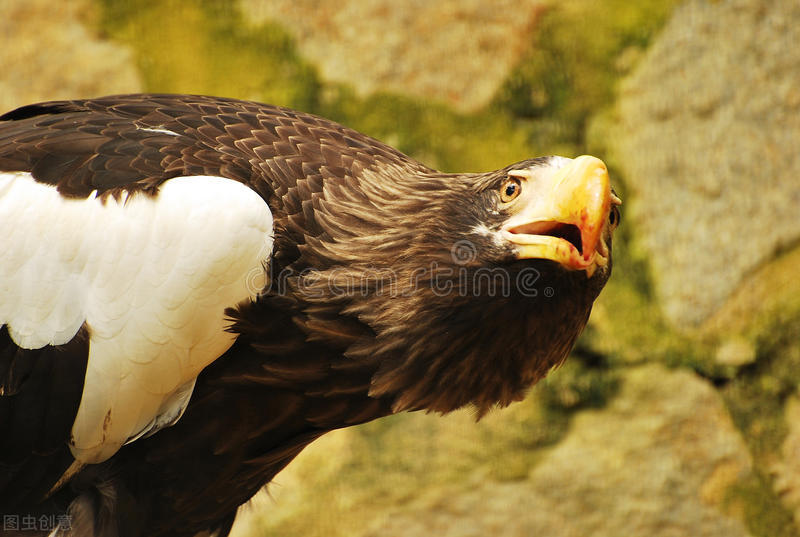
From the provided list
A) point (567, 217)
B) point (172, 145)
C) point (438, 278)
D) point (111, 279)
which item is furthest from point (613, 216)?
point (111, 279)

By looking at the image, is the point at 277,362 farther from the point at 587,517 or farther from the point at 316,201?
the point at 587,517

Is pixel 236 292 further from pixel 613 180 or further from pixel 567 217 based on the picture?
pixel 613 180

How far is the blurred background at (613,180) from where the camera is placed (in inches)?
145

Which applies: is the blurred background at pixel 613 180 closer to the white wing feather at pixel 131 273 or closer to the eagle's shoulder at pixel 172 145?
the eagle's shoulder at pixel 172 145

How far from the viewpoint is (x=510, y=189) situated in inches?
80.4

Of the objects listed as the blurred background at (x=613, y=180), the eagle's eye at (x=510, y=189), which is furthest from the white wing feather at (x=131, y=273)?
the blurred background at (x=613, y=180)

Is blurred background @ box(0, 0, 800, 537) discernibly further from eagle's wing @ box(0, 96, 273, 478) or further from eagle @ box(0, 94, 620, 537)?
eagle's wing @ box(0, 96, 273, 478)

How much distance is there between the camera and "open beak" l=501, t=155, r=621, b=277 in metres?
1.90

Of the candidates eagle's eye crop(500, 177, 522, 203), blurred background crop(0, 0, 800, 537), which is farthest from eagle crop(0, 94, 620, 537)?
blurred background crop(0, 0, 800, 537)

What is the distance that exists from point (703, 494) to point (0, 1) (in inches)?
137

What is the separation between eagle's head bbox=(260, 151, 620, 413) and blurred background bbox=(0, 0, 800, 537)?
62.7 inches

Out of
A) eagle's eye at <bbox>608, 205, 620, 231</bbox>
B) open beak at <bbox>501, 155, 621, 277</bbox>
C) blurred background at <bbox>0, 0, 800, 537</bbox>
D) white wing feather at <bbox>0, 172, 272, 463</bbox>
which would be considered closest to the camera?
open beak at <bbox>501, 155, 621, 277</bbox>

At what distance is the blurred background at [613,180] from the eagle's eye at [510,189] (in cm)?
185

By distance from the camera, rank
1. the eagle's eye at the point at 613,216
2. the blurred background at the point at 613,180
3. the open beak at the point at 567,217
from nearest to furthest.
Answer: the open beak at the point at 567,217, the eagle's eye at the point at 613,216, the blurred background at the point at 613,180
